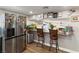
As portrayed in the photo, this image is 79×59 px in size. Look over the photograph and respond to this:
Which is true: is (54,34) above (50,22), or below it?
below

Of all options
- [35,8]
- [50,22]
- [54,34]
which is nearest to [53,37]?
[54,34]

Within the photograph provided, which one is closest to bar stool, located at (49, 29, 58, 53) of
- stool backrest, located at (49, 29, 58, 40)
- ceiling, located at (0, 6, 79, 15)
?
Answer: stool backrest, located at (49, 29, 58, 40)

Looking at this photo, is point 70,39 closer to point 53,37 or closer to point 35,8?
point 53,37

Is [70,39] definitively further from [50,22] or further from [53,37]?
[50,22]

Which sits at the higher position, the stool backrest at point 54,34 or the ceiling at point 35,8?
the ceiling at point 35,8

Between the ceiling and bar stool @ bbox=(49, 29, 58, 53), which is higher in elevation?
the ceiling

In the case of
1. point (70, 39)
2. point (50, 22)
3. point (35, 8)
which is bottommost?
point (70, 39)

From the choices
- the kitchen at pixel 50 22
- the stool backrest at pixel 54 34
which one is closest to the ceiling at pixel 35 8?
the kitchen at pixel 50 22

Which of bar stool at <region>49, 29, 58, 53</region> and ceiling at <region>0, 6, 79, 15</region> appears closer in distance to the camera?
ceiling at <region>0, 6, 79, 15</region>

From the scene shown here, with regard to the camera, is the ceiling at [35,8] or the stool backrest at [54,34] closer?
the ceiling at [35,8]

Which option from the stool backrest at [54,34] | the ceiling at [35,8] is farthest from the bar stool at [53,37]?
the ceiling at [35,8]

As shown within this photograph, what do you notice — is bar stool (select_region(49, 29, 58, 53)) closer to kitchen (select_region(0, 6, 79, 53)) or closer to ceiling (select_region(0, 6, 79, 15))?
kitchen (select_region(0, 6, 79, 53))

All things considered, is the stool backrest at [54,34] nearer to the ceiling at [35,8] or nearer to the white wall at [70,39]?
the white wall at [70,39]
